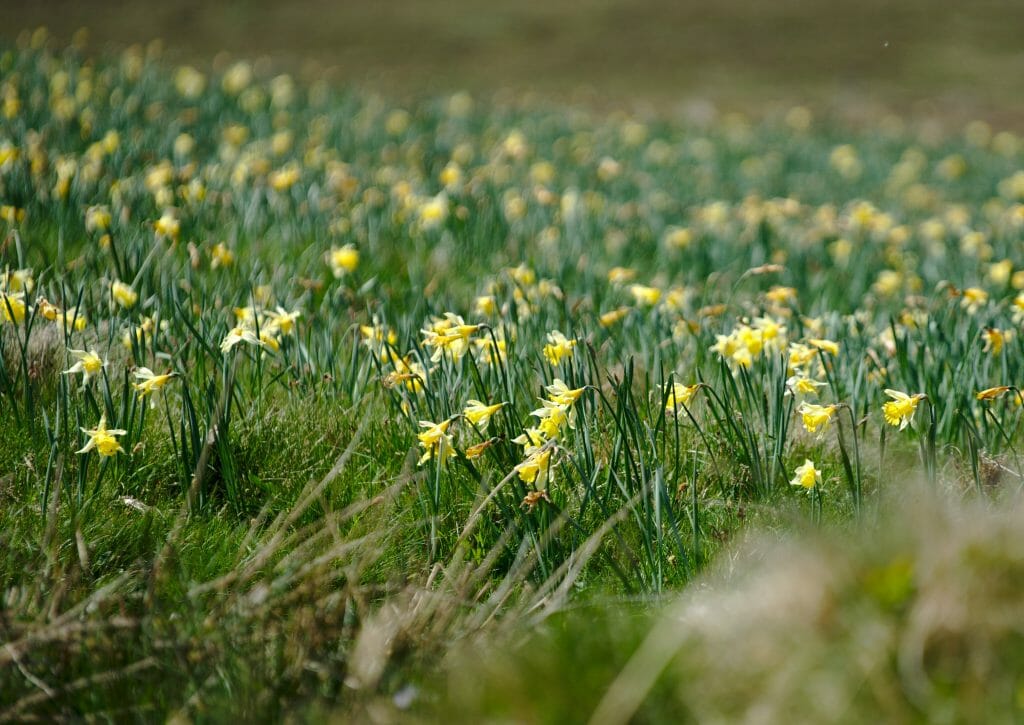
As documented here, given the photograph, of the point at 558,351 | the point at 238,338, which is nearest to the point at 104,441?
the point at 238,338

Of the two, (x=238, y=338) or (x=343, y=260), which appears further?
(x=343, y=260)

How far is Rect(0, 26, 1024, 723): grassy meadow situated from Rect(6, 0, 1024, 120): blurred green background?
17540mm

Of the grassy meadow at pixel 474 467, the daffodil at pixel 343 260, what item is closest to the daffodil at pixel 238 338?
the grassy meadow at pixel 474 467

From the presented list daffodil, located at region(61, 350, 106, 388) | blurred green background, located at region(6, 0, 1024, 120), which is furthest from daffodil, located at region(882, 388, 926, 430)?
blurred green background, located at region(6, 0, 1024, 120)

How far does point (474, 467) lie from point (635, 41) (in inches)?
1204

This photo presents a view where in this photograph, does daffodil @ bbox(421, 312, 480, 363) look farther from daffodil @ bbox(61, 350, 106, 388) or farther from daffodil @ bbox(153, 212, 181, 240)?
daffodil @ bbox(153, 212, 181, 240)

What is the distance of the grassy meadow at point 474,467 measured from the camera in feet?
4.52

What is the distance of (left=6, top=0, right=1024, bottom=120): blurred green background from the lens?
24.2 m

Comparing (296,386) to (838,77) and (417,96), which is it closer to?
(417,96)

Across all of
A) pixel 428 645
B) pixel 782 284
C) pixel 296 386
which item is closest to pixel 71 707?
pixel 428 645

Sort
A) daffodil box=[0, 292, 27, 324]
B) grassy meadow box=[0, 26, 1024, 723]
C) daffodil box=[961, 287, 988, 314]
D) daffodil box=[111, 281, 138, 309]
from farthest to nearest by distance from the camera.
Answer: daffodil box=[961, 287, 988, 314], daffodil box=[111, 281, 138, 309], daffodil box=[0, 292, 27, 324], grassy meadow box=[0, 26, 1024, 723]

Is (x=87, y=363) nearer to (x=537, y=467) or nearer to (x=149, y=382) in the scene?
(x=149, y=382)

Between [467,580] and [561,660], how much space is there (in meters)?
0.60

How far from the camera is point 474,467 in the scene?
7.70ft
